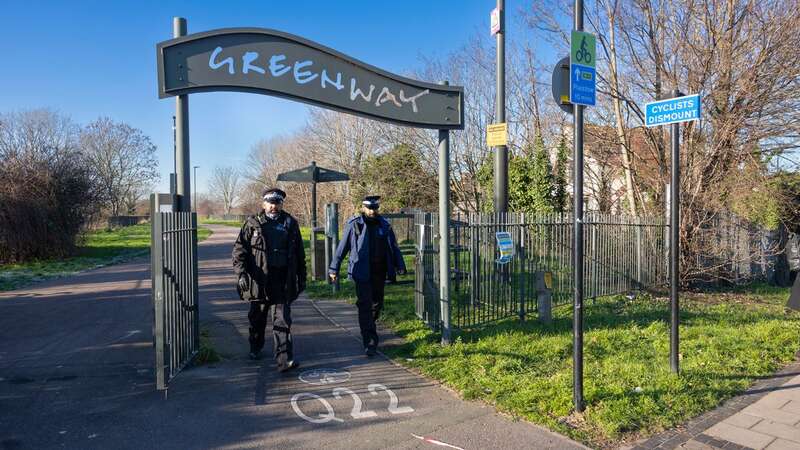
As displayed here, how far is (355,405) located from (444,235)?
96.7 inches

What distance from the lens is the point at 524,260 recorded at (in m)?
7.61

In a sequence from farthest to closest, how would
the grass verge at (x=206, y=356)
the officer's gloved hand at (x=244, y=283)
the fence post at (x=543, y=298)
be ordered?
1. the fence post at (x=543, y=298)
2. the grass verge at (x=206, y=356)
3. the officer's gloved hand at (x=244, y=283)

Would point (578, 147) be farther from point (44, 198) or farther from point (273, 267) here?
point (44, 198)

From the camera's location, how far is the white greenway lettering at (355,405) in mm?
4297

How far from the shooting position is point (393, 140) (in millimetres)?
22094

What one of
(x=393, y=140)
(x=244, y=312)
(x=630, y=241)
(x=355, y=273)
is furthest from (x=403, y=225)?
(x=355, y=273)

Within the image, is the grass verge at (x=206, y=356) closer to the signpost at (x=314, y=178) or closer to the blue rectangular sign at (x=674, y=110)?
the blue rectangular sign at (x=674, y=110)

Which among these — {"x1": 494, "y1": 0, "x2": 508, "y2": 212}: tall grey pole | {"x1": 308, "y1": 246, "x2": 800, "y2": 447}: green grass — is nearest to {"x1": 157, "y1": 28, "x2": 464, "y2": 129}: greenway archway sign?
{"x1": 308, "y1": 246, "x2": 800, "y2": 447}: green grass

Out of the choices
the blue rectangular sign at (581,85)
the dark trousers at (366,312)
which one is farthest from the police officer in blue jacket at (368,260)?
the blue rectangular sign at (581,85)

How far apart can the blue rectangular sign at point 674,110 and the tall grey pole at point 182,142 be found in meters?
4.82

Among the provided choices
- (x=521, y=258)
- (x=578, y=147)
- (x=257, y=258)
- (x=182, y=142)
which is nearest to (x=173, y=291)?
(x=257, y=258)

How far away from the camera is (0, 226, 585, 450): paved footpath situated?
12.5ft

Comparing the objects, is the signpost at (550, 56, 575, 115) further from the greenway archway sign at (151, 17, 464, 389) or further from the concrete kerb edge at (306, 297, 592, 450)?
the concrete kerb edge at (306, 297, 592, 450)

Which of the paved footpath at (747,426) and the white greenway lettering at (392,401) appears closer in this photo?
the paved footpath at (747,426)
